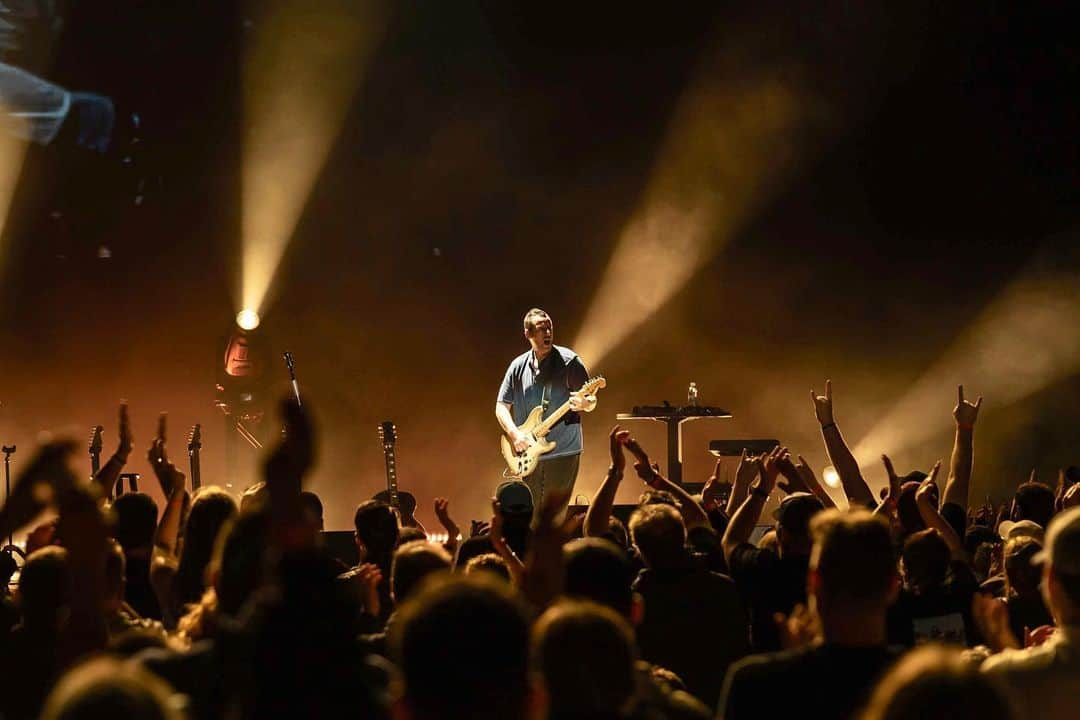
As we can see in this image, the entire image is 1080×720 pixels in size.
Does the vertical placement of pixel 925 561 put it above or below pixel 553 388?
below

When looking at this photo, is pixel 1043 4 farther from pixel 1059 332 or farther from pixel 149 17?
pixel 149 17

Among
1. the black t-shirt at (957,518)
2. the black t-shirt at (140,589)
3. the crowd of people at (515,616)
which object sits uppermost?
the black t-shirt at (957,518)

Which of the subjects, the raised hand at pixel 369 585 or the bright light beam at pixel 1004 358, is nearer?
the raised hand at pixel 369 585

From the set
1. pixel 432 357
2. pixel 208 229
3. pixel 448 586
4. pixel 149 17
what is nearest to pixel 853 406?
pixel 432 357

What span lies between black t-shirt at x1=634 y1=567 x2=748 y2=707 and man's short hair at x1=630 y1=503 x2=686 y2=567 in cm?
4

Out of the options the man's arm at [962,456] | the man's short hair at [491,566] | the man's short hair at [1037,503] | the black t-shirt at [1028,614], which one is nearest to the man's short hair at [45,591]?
the man's short hair at [491,566]

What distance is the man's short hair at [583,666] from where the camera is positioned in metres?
1.84

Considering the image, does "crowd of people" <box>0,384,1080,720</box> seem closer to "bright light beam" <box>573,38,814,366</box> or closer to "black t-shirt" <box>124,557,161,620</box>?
"black t-shirt" <box>124,557,161,620</box>

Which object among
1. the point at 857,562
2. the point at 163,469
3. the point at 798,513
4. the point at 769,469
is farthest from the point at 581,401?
the point at 857,562

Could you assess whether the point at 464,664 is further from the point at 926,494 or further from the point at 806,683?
the point at 926,494

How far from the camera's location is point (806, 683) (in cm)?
221

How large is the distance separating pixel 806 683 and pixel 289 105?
35.2 feet

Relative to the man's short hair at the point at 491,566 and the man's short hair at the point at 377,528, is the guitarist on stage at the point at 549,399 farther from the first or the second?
the man's short hair at the point at 491,566

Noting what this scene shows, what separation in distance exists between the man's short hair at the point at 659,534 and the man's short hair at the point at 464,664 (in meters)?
1.73
